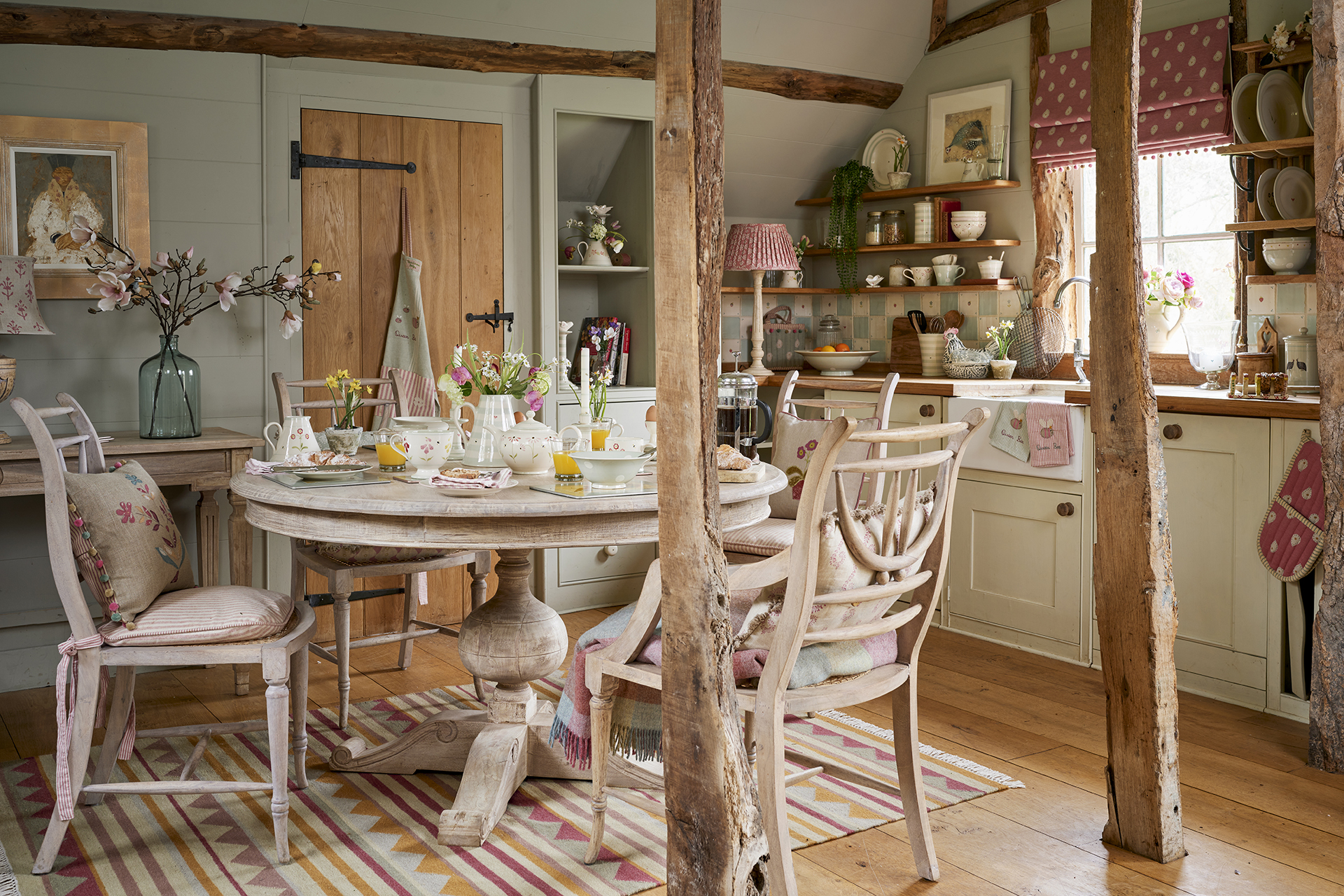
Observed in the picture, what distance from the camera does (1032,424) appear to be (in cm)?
369

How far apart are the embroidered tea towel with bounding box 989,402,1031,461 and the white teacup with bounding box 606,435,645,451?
5.35ft

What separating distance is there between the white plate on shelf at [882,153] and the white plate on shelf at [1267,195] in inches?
63.5

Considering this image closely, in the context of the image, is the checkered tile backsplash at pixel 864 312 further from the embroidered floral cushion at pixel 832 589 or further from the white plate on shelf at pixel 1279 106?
the embroidered floral cushion at pixel 832 589

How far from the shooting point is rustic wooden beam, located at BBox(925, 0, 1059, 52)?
14.2 ft

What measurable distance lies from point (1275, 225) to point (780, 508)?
1780mm

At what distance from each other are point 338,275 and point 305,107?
0.59m

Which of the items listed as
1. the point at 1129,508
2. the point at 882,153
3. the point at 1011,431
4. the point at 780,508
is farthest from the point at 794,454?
the point at 882,153

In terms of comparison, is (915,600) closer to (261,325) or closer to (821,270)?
(261,325)

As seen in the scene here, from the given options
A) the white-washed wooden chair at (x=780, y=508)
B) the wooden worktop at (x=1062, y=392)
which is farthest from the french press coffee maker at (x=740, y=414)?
the white-washed wooden chair at (x=780, y=508)

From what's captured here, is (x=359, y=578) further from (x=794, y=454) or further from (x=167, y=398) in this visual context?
(x=794, y=454)

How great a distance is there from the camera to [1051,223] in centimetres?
437

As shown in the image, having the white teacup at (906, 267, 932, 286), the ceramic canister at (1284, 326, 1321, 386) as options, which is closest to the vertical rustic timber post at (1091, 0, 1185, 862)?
the ceramic canister at (1284, 326, 1321, 386)

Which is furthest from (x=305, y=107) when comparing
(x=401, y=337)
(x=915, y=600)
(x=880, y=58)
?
(x=915, y=600)

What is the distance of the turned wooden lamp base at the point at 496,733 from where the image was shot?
2455 millimetres
